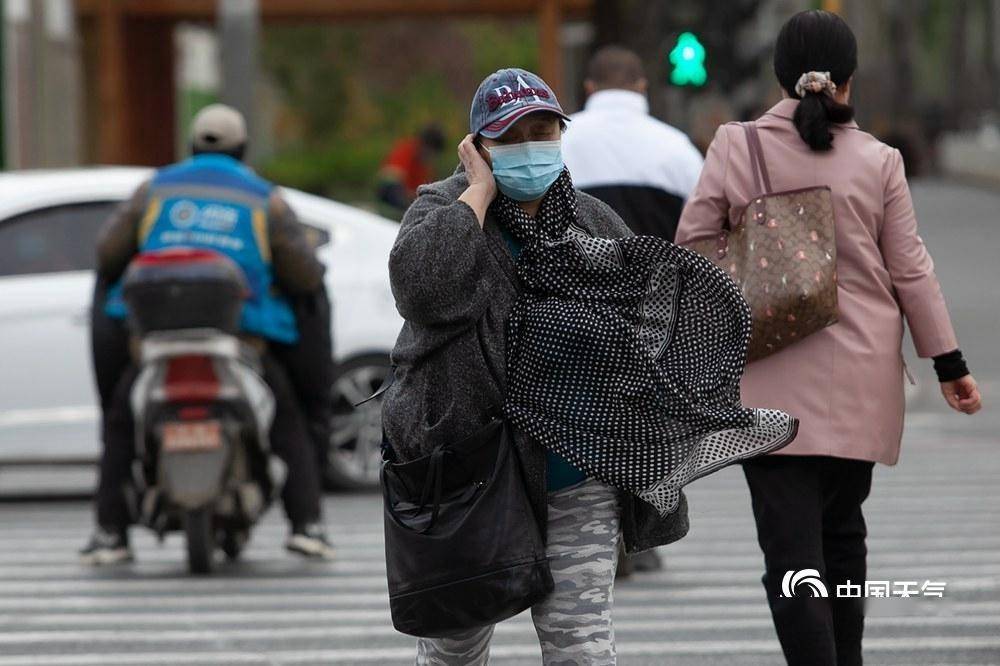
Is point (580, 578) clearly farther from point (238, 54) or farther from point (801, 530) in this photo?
point (238, 54)

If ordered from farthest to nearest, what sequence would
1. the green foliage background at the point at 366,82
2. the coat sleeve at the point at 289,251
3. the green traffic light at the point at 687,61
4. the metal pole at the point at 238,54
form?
the green foliage background at the point at 366,82
the metal pole at the point at 238,54
the green traffic light at the point at 687,61
the coat sleeve at the point at 289,251

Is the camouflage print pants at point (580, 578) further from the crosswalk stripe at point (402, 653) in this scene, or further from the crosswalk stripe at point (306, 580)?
the crosswalk stripe at point (306, 580)

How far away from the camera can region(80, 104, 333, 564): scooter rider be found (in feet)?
28.4

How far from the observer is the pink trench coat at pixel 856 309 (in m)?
5.48

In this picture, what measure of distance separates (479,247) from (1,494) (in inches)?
325

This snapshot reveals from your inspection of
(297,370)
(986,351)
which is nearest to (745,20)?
(986,351)

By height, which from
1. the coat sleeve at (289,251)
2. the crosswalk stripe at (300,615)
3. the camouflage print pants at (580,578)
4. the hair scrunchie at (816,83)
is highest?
the hair scrunchie at (816,83)

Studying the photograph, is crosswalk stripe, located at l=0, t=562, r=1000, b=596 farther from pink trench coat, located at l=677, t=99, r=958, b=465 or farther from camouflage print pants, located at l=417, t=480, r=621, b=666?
camouflage print pants, located at l=417, t=480, r=621, b=666

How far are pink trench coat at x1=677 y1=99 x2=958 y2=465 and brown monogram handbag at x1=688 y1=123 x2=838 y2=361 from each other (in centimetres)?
6

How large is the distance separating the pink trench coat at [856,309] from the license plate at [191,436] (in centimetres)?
345

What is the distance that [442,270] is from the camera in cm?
452

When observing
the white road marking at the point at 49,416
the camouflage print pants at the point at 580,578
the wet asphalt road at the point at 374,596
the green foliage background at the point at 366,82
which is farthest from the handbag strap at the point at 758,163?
the green foliage background at the point at 366,82

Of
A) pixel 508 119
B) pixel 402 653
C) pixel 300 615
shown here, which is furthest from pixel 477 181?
pixel 300 615

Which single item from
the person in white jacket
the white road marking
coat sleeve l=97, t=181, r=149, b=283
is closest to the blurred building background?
the white road marking
